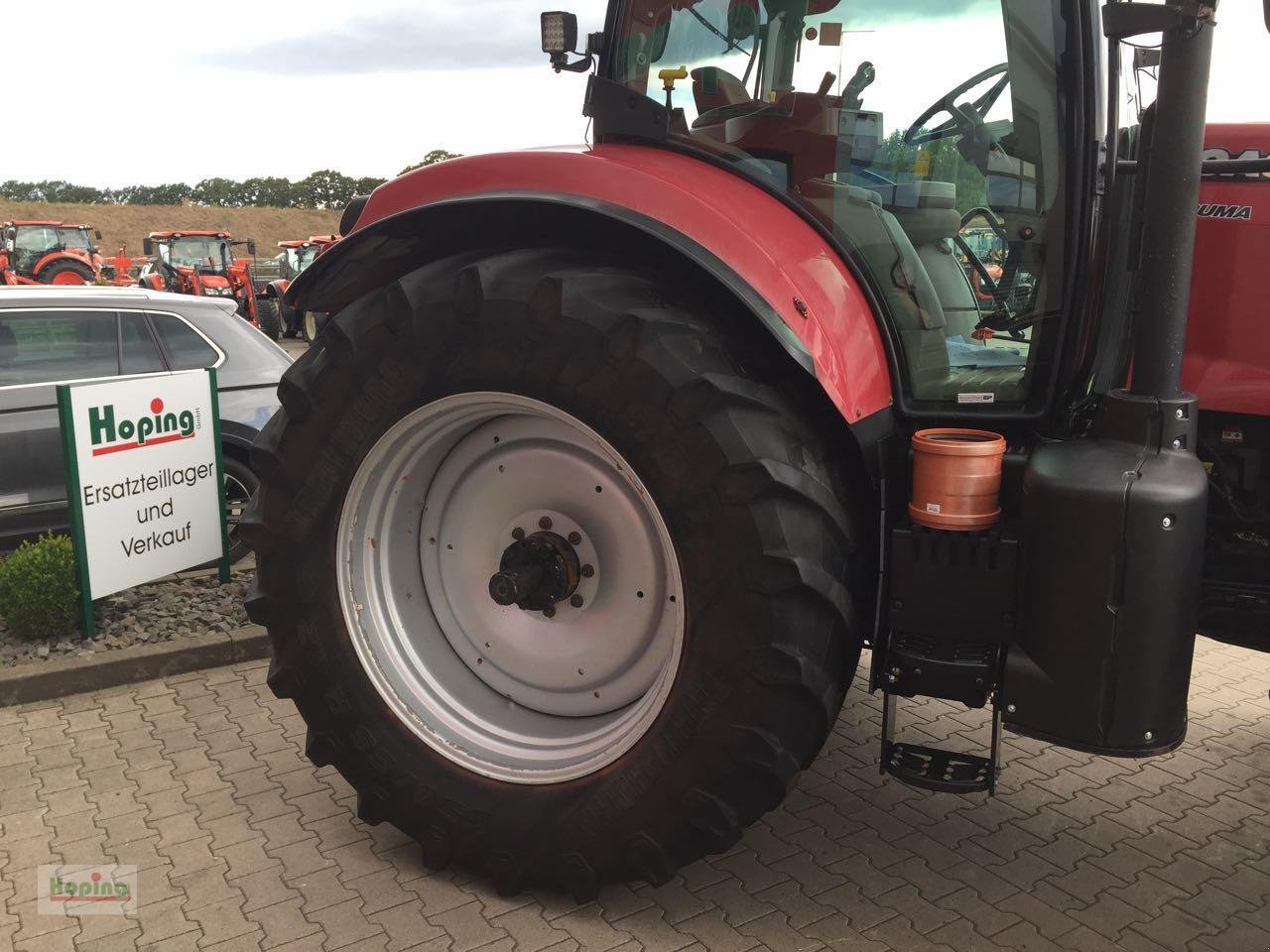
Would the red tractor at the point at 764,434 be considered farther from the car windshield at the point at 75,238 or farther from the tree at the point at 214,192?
the tree at the point at 214,192

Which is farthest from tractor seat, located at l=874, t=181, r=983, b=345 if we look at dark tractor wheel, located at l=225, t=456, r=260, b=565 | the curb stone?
dark tractor wheel, located at l=225, t=456, r=260, b=565

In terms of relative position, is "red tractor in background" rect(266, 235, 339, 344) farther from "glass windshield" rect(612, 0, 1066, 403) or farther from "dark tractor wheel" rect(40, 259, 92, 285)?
"glass windshield" rect(612, 0, 1066, 403)

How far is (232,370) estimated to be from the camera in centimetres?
583

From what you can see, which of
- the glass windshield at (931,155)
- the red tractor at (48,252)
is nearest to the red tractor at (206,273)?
the red tractor at (48,252)

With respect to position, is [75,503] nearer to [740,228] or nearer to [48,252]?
[740,228]

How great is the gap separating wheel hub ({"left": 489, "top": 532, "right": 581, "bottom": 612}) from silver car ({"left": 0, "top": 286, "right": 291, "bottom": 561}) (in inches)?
126

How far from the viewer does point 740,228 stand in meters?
2.38

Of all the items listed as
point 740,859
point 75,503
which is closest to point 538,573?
point 740,859

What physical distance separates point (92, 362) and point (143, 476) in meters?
1.28

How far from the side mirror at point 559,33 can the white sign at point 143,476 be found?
2521 mm

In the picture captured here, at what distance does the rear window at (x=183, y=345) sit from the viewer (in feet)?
18.7

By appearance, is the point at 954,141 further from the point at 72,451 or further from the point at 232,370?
the point at 232,370

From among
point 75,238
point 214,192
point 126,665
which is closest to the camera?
point 126,665

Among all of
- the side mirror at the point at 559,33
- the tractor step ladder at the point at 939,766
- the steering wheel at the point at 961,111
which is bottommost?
the tractor step ladder at the point at 939,766
